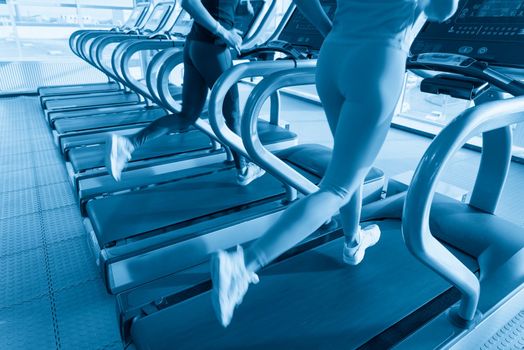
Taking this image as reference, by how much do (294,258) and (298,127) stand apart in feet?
9.27

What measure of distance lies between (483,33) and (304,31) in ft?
3.68

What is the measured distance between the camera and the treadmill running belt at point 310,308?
1237 millimetres

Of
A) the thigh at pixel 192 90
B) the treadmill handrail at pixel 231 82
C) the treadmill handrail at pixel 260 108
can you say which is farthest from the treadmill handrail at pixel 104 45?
the treadmill handrail at pixel 260 108

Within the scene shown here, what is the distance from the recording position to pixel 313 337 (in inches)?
49.1

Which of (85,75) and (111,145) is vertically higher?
(111,145)

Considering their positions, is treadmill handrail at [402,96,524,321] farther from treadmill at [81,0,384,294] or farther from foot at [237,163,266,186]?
foot at [237,163,266,186]

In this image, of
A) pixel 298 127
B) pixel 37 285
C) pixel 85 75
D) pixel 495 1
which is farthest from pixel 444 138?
pixel 85 75

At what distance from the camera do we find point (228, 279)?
100cm

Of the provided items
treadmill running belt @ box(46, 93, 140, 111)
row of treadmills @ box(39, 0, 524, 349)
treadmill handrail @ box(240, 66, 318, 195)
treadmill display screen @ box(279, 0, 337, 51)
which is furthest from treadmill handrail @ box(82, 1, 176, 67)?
treadmill handrail @ box(240, 66, 318, 195)

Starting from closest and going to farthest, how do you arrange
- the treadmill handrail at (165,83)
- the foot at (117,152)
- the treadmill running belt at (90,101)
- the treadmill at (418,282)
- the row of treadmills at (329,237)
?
the treadmill at (418,282), the row of treadmills at (329,237), the foot at (117,152), the treadmill handrail at (165,83), the treadmill running belt at (90,101)

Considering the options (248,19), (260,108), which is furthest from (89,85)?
(260,108)

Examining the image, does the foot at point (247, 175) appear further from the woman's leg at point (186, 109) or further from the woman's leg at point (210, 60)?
the woman's leg at point (210, 60)

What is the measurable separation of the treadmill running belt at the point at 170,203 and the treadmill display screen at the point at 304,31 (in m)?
0.92

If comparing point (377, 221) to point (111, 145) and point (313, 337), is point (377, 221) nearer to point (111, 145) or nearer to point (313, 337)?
point (313, 337)
